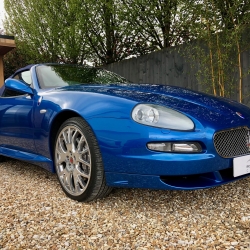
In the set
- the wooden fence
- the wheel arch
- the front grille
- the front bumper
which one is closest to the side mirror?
the wheel arch

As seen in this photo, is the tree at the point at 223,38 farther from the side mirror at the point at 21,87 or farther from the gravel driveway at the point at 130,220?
the side mirror at the point at 21,87

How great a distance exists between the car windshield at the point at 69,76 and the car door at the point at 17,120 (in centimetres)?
20

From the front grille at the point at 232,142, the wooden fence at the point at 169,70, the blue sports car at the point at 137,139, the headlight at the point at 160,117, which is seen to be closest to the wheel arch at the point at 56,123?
the blue sports car at the point at 137,139

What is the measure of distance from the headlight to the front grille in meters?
0.21

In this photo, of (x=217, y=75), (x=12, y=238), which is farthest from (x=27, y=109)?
(x=217, y=75)

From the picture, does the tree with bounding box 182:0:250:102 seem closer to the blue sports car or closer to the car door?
the blue sports car

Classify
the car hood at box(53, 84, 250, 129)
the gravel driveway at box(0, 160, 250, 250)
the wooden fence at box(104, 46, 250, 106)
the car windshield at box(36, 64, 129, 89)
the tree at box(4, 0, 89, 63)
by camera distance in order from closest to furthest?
the gravel driveway at box(0, 160, 250, 250), the car hood at box(53, 84, 250, 129), the car windshield at box(36, 64, 129, 89), the wooden fence at box(104, 46, 250, 106), the tree at box(4, 0, 89, 63)

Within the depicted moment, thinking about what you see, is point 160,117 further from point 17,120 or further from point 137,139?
point 17,120

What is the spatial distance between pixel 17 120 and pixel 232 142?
2.01m

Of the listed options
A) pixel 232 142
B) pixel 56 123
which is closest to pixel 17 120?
pixel 56 123

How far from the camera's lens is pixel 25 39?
29.7 feet

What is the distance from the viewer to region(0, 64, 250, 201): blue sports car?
1.79 meters

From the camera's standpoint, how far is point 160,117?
1.88 meters

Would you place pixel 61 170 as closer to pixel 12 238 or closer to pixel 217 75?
pixel 12 238
